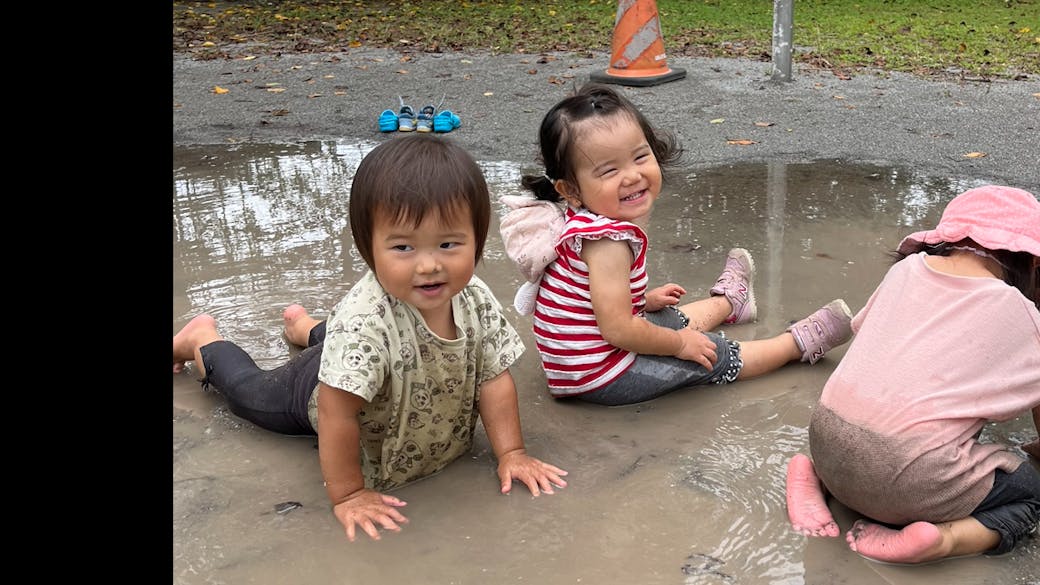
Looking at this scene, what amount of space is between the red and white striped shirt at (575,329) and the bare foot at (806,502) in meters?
0.69

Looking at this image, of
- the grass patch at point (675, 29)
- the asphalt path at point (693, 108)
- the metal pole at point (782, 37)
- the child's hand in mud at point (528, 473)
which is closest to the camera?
the child's hand in mud at point (528, 473)

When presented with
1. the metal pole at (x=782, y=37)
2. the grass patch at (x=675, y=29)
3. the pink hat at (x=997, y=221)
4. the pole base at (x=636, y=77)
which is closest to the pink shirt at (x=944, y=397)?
the pink hat at (x=997, y=221)

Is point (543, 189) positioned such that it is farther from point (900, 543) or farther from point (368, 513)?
point (900, 543)

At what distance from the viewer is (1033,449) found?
2.76 meters

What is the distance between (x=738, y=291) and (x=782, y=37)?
13.9 ft

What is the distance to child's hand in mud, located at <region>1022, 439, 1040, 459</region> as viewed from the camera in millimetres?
2746

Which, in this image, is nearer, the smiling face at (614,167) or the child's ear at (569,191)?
the smiling face at (614,167)

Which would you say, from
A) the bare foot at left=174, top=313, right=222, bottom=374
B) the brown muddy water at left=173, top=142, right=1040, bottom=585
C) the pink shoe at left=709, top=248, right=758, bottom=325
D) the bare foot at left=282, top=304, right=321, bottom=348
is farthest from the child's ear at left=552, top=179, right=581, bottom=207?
the bare foot at left=174, top=313, right=222, bottom=374

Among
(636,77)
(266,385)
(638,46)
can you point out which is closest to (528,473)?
(266,385)

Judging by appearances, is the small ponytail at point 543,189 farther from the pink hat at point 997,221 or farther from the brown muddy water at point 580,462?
the pink hat at point 997,221

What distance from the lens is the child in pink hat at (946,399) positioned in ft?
7.50

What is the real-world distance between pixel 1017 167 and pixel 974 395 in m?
3.35

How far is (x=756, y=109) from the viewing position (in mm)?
6719

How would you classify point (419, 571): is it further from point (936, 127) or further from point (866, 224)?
point (936, 127)
